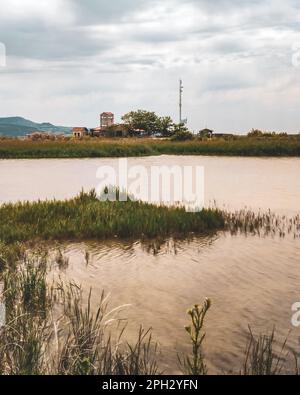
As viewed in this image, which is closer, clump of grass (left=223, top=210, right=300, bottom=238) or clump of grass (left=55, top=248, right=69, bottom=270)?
clump of grass (left=55, top=248, right=69, bottom=270)

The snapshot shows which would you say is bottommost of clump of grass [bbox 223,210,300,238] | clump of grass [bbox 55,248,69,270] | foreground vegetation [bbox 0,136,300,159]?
clump of grass [bbox 55,248,69,270]

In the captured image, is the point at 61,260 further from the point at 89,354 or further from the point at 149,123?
the point at 149,123

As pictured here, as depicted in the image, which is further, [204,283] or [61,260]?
[61,260]

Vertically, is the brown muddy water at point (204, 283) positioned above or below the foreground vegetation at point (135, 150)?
below

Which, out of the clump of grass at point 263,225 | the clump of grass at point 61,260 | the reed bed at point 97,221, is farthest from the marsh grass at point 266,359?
the clump of grass at point 263,225

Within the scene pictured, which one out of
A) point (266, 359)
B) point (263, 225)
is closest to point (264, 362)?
point (266, 359)

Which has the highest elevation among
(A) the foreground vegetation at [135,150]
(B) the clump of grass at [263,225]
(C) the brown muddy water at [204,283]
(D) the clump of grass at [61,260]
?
(A) the foreground vegetation at [135,150]

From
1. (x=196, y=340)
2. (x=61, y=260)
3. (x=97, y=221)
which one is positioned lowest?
(x=61, y=260)

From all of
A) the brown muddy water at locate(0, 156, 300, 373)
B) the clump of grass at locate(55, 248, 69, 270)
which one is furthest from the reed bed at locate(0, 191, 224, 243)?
the clump of grass at locate(55, 248, 69, 270)

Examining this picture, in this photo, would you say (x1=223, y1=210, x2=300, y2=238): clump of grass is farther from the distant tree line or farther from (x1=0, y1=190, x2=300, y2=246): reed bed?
the distant tree line

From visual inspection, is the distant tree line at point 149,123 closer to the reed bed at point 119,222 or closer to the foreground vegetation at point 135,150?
the foreground vegetation at point 135,150

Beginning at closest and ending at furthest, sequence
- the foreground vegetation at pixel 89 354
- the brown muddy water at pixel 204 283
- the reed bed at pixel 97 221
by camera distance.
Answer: the foreground vegetation at pixel 89 354 → the brown muddy water at pixel 204 283 → the reed bed at pixel 97 221
